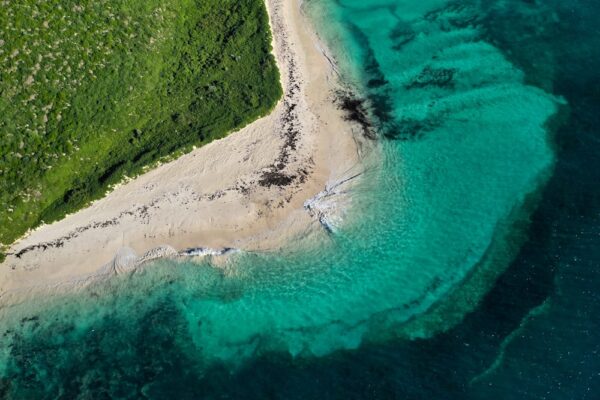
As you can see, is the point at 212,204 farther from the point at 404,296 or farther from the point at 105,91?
the point at 404,296

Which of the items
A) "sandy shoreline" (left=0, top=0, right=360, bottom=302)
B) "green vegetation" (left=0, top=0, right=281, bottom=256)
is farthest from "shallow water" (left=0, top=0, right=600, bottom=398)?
"green vegetation" (left=0, top=0, right=281, bottom=256)

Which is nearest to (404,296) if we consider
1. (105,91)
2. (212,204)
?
(212,204)

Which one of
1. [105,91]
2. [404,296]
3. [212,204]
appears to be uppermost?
[105,91]

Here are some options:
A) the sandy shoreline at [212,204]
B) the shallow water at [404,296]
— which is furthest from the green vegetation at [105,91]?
the shallow water at [404,296]

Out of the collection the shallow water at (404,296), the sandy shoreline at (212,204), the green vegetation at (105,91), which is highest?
the green vegetation at (105,91)

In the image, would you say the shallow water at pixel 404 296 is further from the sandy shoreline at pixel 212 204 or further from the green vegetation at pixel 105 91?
the green vegetation at pixel 105 91

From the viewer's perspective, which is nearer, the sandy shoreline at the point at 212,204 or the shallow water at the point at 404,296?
the shallow water at the point at 404,296

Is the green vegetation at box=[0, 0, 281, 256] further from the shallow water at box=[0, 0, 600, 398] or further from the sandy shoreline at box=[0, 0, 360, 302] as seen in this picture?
the shallow water at box=[0, 0, 600, 398]
